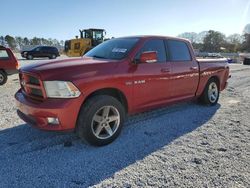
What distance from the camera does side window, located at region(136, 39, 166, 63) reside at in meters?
4.90

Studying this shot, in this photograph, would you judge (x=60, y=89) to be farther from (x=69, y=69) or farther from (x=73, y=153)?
(x=73, y=153)

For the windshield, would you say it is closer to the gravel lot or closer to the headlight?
the headlight

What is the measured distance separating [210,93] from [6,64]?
8.08m

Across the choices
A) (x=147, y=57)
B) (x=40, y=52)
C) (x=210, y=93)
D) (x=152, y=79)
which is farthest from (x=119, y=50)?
(x=40, y=52)

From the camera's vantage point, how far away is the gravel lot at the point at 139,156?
3.18 m

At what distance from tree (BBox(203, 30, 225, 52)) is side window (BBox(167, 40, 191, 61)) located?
78.0 metres

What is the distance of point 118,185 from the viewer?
3.07 m

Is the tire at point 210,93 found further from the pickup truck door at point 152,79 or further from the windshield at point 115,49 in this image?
the windshield at point 115,49

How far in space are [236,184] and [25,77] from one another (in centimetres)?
345

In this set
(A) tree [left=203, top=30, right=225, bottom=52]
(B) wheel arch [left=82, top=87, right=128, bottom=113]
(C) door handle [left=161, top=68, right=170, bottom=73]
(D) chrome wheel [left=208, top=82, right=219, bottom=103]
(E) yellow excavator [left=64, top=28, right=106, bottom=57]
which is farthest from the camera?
(A) tree [left=203, top=30, right=225, bottom=52]

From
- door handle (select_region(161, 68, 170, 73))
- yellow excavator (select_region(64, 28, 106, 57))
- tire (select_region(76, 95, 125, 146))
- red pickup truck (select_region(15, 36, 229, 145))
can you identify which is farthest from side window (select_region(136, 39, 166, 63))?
yellow excavator (select_region(64, 28, 106, 57))

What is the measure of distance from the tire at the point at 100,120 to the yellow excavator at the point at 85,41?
58.0 ft

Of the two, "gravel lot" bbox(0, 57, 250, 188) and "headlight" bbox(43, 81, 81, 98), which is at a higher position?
"headlight" bbox(43, 81, 81, 98)

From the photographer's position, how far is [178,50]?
5.67 m
